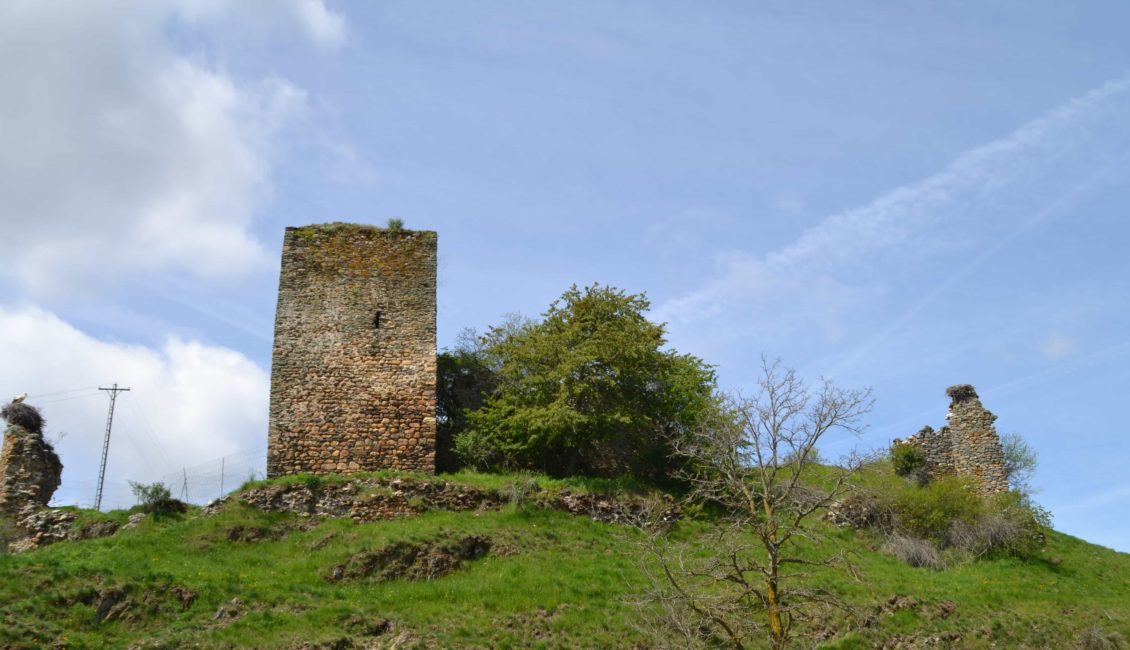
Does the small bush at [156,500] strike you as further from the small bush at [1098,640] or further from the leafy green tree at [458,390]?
the small bush at [1098,640]

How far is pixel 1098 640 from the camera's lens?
21.0 m

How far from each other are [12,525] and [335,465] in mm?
7615

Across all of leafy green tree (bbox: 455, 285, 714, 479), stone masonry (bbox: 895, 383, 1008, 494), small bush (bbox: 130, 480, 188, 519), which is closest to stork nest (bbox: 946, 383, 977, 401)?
stone masonry (bbox: 895, 383, 1008, 494)

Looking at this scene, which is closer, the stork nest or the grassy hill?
the grassy hill

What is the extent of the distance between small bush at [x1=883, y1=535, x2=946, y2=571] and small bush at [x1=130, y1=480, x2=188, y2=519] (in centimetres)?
1836

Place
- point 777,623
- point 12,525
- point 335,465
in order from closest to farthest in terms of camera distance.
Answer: point 777,623 → point 12,525 → point 335,465

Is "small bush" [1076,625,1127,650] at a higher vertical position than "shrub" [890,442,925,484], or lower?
lower

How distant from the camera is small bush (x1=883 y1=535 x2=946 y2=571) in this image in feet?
83.0

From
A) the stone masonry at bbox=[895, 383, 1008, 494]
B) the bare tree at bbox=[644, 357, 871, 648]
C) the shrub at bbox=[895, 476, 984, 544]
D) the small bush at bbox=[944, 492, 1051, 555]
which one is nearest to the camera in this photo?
the bare tree at bbox=[644, 357, 871, 648]

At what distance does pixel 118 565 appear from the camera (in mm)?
19250

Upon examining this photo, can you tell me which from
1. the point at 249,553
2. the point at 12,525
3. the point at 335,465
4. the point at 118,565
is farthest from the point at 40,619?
the point at 335,465

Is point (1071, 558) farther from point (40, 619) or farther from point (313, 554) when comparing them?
point (40, 619)

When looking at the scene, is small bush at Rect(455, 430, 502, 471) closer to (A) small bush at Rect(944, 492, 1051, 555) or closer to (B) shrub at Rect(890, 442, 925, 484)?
(A) small bush at Rect(944, 492, 1051, 555)

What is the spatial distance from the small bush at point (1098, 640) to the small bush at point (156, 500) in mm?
20929
